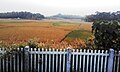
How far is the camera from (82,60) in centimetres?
1160

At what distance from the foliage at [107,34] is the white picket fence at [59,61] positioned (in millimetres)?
2086

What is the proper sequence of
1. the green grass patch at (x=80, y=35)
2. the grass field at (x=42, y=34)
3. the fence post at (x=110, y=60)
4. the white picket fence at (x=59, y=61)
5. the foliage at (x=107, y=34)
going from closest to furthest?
the fence post at (x=110, y=60) → the white picket fence at (x=59, y=61) → the foliage at (x=107, y=34) → the grass field at (x=42, y=34) → the green grass patch at (x=80, y=35)

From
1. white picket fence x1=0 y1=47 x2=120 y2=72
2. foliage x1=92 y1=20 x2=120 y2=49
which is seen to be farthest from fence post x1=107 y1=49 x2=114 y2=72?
foliage x1=92 y1=20 x2=120 y2=49

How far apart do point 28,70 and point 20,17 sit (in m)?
69.0

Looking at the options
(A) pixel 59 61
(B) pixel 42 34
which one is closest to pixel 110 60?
(A) pixel 59 61

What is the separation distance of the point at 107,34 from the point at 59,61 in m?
3.56

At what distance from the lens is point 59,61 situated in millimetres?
11562

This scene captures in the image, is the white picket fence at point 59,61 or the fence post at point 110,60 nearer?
the fence post at point 110,60

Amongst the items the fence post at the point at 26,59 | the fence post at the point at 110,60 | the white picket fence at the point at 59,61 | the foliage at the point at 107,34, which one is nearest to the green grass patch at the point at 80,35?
the foliage at the point at 107,34

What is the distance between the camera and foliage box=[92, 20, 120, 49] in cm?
1355

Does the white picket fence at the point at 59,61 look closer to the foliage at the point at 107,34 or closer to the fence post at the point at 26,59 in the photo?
the fence post at the point at 26,59

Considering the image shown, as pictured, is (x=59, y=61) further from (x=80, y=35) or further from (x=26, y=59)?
(x=80, y=35)

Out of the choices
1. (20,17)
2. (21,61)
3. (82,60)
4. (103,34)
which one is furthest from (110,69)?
(20,17)

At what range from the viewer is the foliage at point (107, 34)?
44.4ft
